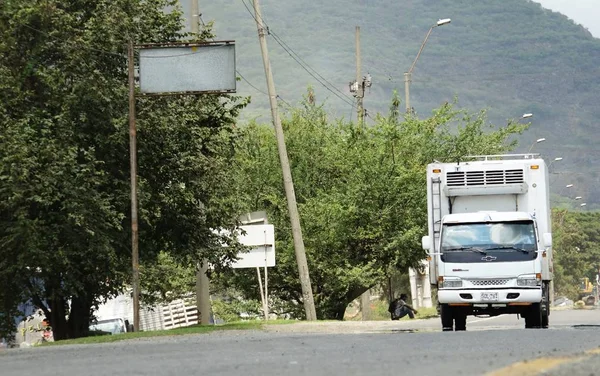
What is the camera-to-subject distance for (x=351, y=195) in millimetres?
46875

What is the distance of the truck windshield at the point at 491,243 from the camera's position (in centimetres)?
2678

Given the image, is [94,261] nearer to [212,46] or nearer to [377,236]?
[212,46]

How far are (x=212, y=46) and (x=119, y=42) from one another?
3.07 m

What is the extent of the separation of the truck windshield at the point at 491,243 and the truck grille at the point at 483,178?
61.2 inches

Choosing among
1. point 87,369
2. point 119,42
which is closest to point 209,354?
point 87,369

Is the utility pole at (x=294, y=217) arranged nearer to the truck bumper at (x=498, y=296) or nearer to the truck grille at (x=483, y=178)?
the truck grille at (x=483, y=178)

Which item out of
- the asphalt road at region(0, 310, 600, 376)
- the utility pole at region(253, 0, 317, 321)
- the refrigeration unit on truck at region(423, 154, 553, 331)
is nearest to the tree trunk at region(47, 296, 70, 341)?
the utility pole at region(253, 0, 317, 321)

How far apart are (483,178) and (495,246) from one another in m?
2.13

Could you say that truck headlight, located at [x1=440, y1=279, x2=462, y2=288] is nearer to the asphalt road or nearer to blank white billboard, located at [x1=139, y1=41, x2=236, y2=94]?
the asphalt road

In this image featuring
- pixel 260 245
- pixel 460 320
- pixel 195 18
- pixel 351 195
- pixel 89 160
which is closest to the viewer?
pixel 460 320

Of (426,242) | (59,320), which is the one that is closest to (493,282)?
(426,242)

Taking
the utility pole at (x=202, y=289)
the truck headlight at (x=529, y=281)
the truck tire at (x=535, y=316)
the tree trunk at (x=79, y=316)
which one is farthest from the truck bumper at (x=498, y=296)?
the tree trunk at (x=79, y=316)

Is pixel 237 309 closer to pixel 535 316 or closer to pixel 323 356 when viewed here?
pixel 535 316

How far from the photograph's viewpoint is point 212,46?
106 ft
